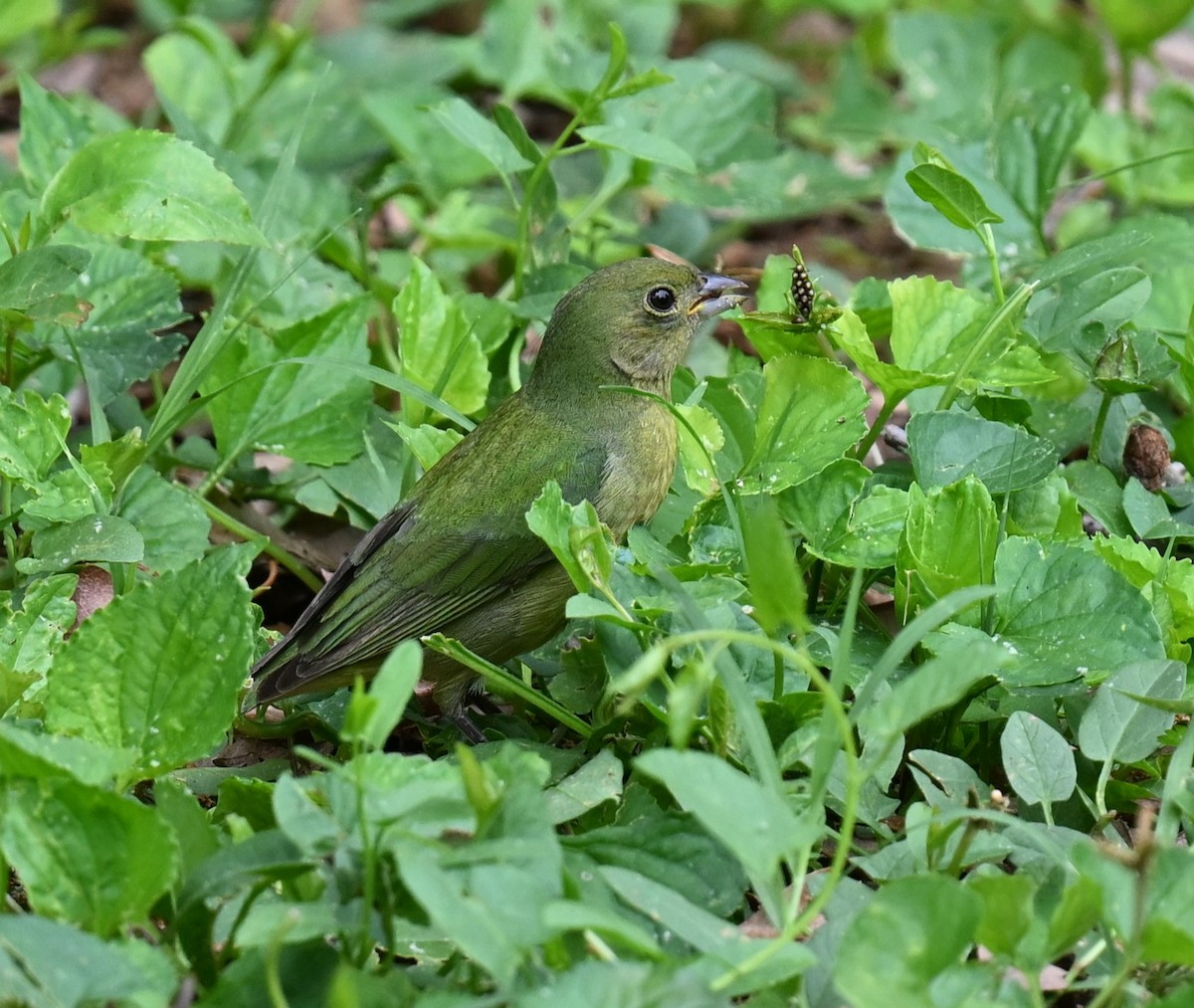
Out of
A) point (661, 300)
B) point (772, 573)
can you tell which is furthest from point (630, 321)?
point (772, 573)

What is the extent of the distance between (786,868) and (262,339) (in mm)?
2054

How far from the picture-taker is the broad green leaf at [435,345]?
4.07 metres

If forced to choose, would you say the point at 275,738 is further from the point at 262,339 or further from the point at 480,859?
the point at 480,859

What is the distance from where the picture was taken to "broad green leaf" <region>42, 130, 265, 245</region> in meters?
3.54

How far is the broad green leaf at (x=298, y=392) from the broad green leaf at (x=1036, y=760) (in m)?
1.84

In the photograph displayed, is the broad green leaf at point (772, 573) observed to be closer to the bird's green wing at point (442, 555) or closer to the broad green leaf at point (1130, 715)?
the broad green leaf at point (1130, 715)

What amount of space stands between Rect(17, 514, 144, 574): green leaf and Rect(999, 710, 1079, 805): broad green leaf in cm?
180

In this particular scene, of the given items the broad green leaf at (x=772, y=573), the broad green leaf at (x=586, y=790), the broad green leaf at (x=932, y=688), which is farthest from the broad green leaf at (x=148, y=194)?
the broad green leaf at (x=932, y=688)

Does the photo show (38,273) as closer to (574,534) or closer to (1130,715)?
(574,534)

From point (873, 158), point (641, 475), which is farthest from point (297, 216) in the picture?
point (873, 158)

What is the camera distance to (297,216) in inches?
206

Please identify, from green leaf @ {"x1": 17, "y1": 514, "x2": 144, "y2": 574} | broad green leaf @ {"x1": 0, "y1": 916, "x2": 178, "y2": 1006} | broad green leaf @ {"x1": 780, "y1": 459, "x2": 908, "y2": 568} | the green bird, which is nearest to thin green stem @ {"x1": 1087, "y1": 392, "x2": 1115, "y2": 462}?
broad green leaf @ {"x1": 780, "y1": 459, "x2": 908, "y2": 568}

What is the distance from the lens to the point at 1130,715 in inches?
114

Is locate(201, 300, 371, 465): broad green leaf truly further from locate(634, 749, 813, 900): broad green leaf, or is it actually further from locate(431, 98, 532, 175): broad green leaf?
locate(634, 749, 813, 900): broad green leaf
